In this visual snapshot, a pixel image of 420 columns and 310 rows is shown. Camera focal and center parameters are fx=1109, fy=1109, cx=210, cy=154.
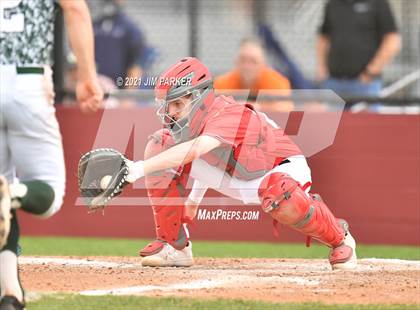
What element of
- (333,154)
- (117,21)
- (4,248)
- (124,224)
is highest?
(4,248)

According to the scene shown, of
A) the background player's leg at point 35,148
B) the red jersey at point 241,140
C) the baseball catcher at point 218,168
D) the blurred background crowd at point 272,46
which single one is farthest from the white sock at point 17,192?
the blurred background crowd at point 272,46

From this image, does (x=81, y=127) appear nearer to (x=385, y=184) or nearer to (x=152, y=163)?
(x=385, y=184)

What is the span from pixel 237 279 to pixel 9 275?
178cm

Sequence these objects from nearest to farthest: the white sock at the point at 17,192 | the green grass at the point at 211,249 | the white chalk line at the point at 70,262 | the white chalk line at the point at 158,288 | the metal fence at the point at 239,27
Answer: the white sock at the point at 17,192
the white chalk line at the point at 158,288
the white chalk line at the point at 70,262
the green grass at the point at 211,249
the metal fence at the point at 239,27

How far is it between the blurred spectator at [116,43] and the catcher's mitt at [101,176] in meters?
5.51

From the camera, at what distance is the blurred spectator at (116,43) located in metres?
12.1

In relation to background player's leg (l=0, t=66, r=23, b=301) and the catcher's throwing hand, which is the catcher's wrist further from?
background player's leg (l=0, t=66, r=23, b=301)

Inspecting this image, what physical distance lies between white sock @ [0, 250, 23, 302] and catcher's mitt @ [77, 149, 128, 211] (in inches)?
40.4

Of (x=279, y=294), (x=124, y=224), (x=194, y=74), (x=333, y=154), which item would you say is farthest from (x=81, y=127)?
(x=279, y=294)

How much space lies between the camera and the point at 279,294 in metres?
6.24

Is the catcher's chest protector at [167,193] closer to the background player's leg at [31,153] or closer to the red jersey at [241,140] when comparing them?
the red jersey at [241,140]

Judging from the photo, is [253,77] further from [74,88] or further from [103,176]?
[103,176]

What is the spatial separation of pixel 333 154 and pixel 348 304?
190 inches

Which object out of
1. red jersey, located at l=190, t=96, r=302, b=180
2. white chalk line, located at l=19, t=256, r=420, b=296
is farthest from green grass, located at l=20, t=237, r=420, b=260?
red jersey, located at l=190, t=96, r=302, b=180
